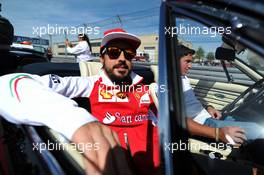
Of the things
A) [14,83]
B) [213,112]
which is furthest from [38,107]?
[213,112]

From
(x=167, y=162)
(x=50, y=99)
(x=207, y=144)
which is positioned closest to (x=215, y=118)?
(x=207, y=144)

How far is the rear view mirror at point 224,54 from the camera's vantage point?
1.54m

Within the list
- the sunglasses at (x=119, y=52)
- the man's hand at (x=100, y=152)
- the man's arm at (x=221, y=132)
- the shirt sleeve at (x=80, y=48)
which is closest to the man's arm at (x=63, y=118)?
the man's hand at (x=100, y=152)

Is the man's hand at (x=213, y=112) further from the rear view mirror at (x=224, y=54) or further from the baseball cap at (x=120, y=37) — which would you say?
the baseball cap at (x=120, y=37)

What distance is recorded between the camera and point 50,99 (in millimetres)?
1431

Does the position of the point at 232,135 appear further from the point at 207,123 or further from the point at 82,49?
the point at 82,49

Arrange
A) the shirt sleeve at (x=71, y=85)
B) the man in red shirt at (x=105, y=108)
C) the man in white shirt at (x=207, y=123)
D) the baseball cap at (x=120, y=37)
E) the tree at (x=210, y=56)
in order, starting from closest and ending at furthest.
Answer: the man in red shirt at (x=105, y=108), the man in white shirt at (x=207, y=123), the tree at (x=210, y=56), the shirt sleeve at (x=71, y=85), the baseball cap at (x=120, y=37)

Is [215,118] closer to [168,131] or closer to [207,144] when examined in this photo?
[207,144]

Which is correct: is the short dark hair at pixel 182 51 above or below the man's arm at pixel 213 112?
above

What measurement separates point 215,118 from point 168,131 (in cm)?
39

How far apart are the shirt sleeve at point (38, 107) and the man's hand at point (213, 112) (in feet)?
2.36

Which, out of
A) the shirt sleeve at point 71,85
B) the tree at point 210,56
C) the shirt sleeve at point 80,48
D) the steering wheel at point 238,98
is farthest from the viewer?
the shirt sleeve at point 80,48

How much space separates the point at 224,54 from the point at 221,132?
364 mm

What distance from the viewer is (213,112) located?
1.87 m
